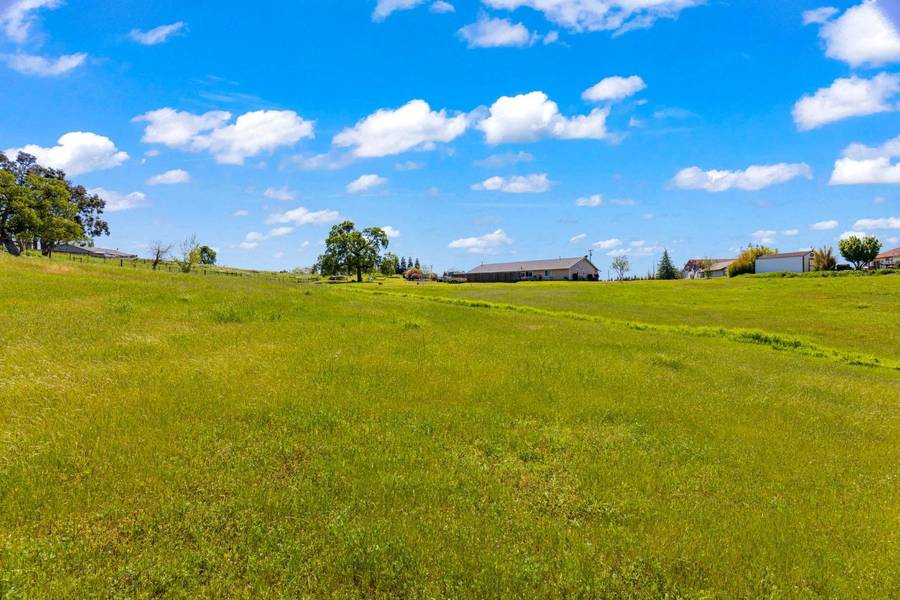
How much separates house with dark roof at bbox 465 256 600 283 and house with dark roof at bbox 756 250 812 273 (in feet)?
162

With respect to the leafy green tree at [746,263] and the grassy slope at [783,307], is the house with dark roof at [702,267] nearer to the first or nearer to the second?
the leafy green tree at [746,263]

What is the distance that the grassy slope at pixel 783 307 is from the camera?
34513 millimetres

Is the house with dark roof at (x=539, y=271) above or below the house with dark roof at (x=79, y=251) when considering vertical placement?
below

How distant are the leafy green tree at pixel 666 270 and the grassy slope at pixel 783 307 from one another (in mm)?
77927

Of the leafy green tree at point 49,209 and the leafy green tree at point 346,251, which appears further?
the leafy green tree at point 346,251

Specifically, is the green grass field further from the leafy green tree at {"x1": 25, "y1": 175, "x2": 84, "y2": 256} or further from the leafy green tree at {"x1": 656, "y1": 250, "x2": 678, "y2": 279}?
the leafy green tree at {"x1": 656, "y1": 250, "x2": 678, "y2": 279}

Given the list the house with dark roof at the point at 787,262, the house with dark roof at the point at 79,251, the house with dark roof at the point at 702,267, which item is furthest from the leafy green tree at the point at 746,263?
the house with dark roof at the point at 79,251

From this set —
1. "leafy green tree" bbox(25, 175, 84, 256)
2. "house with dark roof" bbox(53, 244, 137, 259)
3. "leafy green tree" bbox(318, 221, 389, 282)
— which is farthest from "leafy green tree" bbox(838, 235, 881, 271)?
"house with dark roof" bbox(53, 244, 137, 259)

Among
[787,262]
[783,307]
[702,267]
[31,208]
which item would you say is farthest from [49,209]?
[702,267]

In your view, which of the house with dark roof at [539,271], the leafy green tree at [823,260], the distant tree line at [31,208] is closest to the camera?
the distant tree line at [31,208]

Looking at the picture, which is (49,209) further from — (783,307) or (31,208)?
(783,307)

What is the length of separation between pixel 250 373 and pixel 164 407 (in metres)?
2.87

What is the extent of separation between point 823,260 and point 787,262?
24.7 ft

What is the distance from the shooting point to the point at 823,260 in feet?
339
